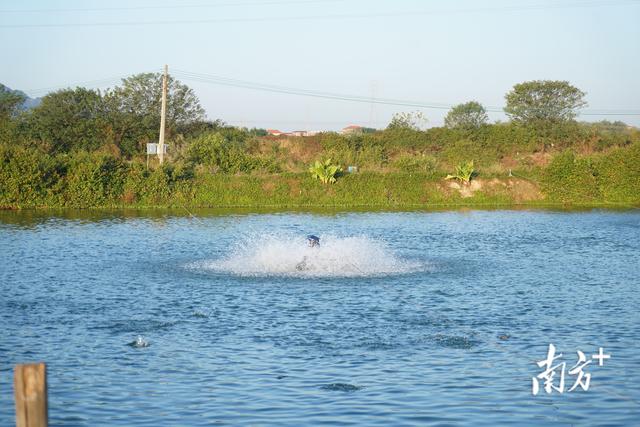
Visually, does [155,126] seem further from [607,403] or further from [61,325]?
[607,403]

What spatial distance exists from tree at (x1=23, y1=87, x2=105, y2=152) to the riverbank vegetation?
0.42ft

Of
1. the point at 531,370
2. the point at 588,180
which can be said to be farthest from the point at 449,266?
the point at 588,180

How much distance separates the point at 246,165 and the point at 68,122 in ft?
82.3

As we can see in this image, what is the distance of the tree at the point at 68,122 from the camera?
7994 cm

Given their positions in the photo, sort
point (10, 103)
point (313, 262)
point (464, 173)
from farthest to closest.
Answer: point (10, 103) → point (464, 173) → point (313, 262)

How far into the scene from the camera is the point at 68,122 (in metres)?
82.4

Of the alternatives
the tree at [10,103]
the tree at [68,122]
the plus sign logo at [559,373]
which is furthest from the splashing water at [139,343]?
the tree at [10,103]

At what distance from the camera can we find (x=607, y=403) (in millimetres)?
14773

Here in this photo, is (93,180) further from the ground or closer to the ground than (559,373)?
further from the ground

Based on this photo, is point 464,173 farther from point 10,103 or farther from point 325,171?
point 10,103

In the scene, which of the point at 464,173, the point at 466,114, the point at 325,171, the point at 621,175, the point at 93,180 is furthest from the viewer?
the point at 466,114

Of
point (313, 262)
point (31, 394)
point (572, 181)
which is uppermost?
point (572, 181)

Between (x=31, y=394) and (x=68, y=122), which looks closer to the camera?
(x=31, y=394)

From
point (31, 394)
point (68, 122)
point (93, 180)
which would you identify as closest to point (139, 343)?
point (31, 394)
